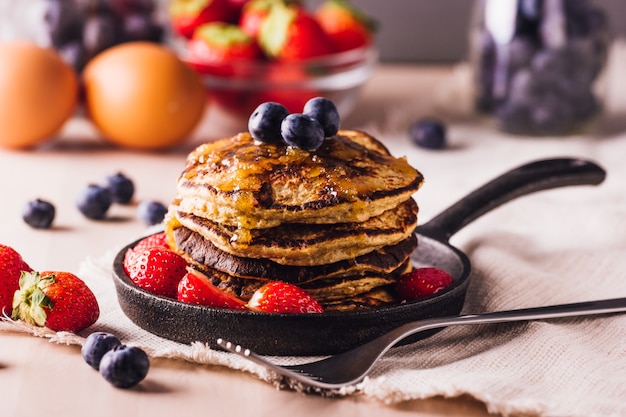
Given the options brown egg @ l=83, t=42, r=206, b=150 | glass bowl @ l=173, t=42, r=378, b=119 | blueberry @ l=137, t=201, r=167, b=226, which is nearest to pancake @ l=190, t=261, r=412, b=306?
blueberry @ l=137, t=201, r=167, b=226

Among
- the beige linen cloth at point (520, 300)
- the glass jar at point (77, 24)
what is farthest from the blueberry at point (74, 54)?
the beige linen cloth at point (520, 300)

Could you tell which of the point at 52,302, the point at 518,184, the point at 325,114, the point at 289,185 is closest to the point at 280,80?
the point at 518,184

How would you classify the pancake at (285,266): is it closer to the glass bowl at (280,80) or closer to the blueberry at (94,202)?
the blueberry at (94,202)

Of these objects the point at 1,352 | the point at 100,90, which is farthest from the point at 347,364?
the point at 100,90

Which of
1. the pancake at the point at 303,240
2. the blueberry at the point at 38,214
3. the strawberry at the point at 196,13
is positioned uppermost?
the strawberry at the point at 196,13

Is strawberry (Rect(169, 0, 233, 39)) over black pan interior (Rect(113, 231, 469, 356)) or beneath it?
over

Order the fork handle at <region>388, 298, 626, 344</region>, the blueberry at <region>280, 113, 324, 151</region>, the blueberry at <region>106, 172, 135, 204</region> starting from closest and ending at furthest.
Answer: the fork handle at <region>388, 298, 626, 344</region>, the blueberry at <region>280, 113, 324, 151</region>, the blueberry at <region>106, 172, 135, 204</region>

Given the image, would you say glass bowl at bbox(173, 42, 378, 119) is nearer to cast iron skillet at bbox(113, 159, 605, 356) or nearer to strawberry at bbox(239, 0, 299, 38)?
strawberry at bbox(239, 0, 299, 38)
